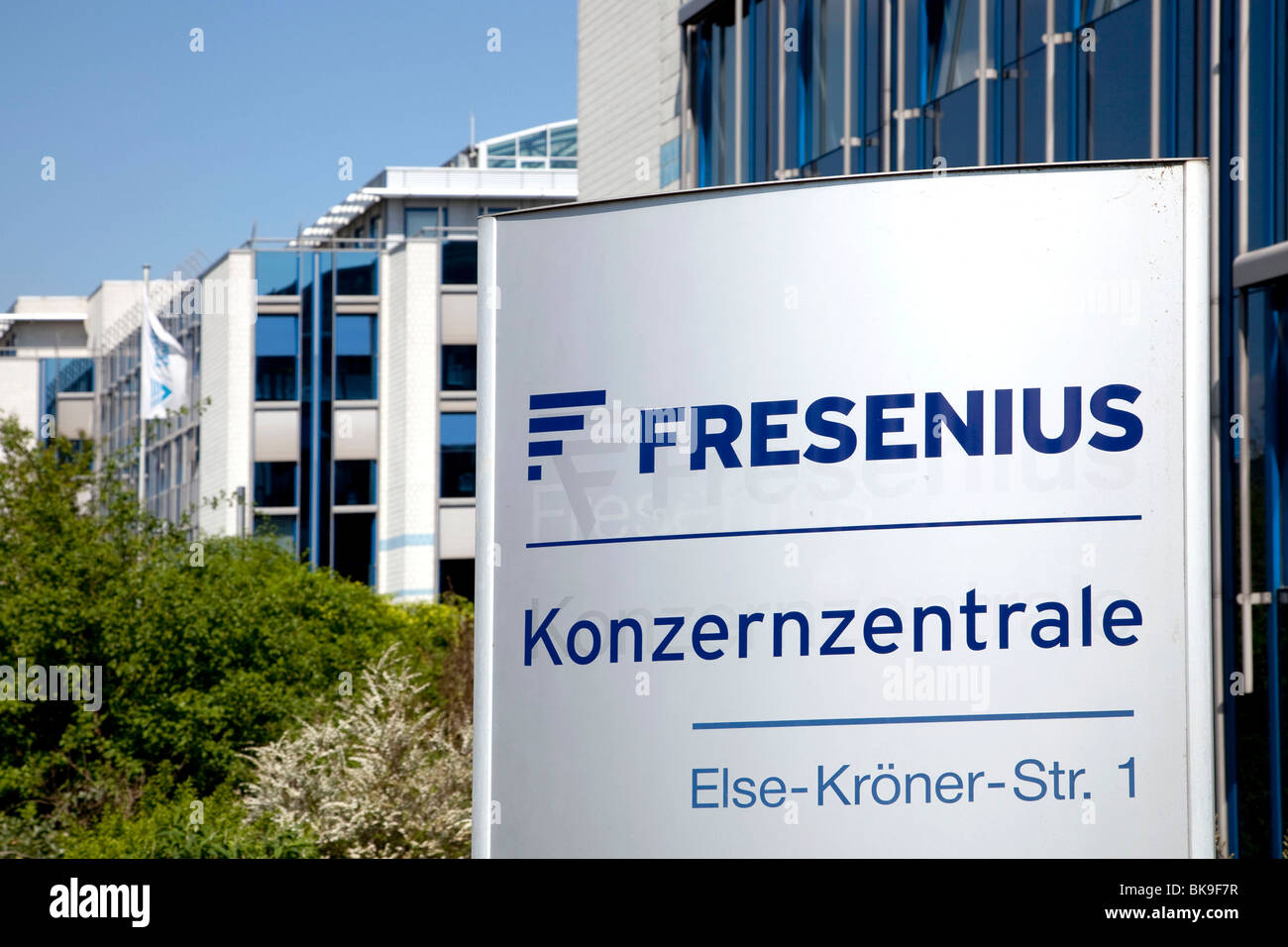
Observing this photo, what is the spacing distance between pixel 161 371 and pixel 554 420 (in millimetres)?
54101

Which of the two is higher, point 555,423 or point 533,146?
point 533,146

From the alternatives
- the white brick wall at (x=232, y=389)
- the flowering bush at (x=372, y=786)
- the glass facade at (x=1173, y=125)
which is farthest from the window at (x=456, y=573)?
the flowering bush at (x=372, y=786)

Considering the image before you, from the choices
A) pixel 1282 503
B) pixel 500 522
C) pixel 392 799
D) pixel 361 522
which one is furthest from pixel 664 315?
pixel 361 522

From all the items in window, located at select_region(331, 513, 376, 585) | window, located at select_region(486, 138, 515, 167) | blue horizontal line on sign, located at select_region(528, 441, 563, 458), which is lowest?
window, located at select_region(331, 513, 376, 585)

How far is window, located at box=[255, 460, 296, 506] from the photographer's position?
2258 inches

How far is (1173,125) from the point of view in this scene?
13680 millimetres

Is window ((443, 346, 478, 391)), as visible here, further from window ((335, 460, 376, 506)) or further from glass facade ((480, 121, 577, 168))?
glass facade ((480, 121, 577, 168))

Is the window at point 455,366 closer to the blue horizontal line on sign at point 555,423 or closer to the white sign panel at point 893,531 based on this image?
the blue horizontal line on sign at point 555,423

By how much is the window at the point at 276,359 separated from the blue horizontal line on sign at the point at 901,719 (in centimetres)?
5454

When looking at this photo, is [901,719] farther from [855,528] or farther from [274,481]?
[274,481]

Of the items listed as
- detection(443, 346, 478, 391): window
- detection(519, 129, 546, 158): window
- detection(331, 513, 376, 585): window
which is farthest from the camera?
detection(519, 129, 546, 158): window

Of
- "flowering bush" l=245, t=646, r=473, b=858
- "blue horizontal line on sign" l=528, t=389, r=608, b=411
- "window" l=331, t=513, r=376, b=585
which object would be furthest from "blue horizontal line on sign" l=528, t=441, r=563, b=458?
"window" l=331, t=513, r=376, b=585

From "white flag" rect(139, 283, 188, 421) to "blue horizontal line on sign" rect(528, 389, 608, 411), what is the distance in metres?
Answer: 51.7

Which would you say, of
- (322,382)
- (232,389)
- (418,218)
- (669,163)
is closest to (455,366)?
(322,382)
